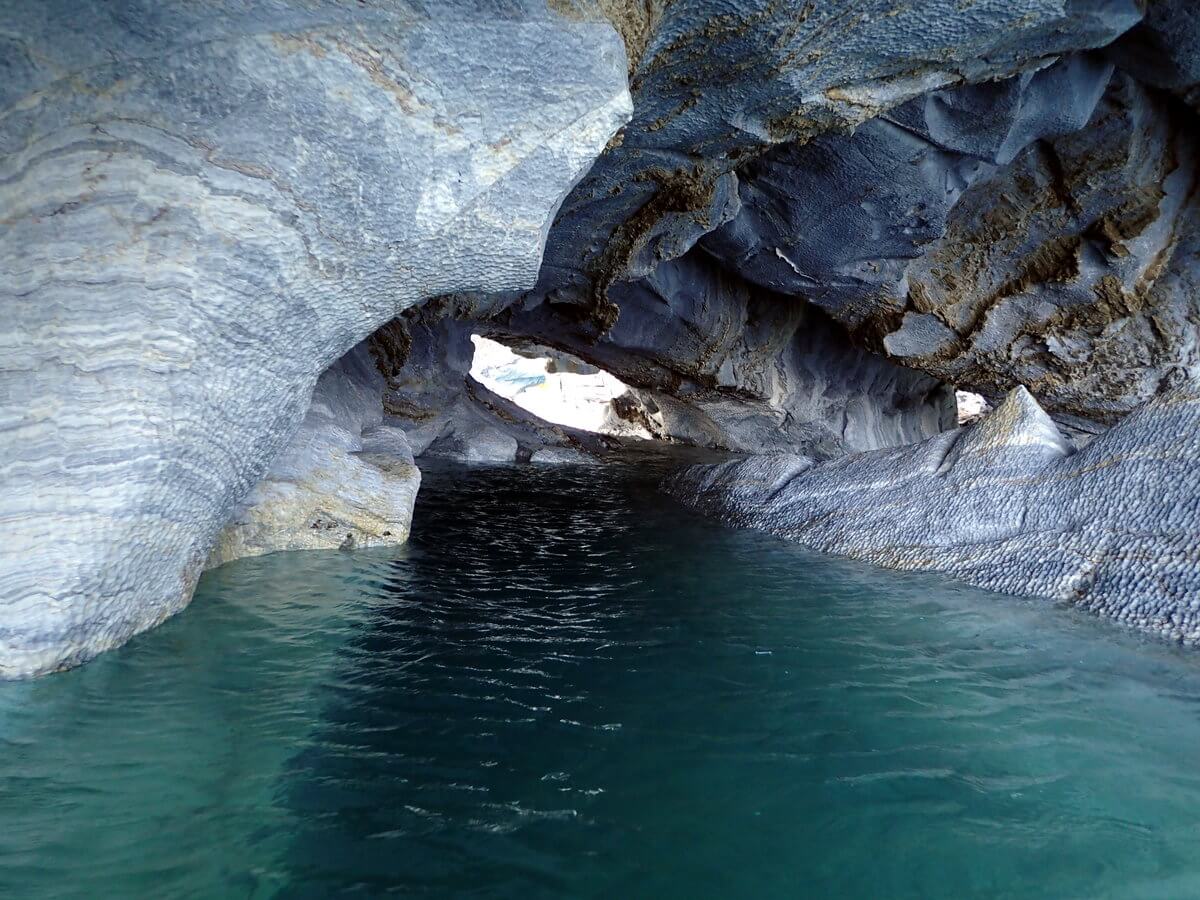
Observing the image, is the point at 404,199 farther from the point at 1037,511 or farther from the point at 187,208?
the point at 1037,511

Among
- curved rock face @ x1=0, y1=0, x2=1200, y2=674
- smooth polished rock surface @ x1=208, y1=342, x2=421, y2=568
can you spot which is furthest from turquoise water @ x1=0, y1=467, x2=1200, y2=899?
smooth polished rock surface @ x1=208, y1=342, x2=421, y2=568

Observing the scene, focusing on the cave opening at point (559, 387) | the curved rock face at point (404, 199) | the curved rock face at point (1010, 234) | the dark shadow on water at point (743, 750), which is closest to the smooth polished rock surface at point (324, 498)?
the curved rock face at point (404, 199)

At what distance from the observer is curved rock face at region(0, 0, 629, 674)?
322cm

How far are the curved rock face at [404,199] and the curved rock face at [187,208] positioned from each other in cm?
1

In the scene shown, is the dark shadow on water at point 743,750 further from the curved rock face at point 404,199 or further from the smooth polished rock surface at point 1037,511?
the curved rock face at point 404,199

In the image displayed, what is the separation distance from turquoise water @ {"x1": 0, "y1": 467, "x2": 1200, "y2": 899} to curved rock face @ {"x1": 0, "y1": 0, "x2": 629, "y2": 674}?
77cm

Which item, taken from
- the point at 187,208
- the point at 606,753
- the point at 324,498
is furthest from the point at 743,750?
the point at 324,498

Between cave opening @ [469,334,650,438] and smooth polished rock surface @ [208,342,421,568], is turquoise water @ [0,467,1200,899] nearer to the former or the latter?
smooth polished rock surface @ [208,342,421,568]

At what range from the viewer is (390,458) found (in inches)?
309

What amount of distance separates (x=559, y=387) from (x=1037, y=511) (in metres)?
26.1

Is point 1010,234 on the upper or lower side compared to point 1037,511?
upper

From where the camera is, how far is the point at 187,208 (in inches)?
134

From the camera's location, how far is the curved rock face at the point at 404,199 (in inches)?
130

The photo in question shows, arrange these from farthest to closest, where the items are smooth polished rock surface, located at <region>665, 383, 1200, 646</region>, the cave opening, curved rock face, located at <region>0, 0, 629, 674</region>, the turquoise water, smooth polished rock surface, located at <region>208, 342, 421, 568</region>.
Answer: the cave opening
smooth polished rock surface, located at <region>208, 342, 421, 568</region>
smooth polished rock surface, located at <region>665, 383, 1200, 646</region>
curved rock face, located at <region>0, 0, 629, 674</region>
the turquoise water
